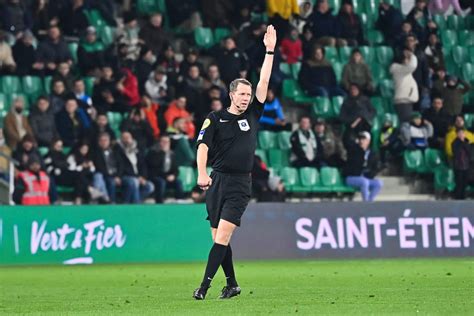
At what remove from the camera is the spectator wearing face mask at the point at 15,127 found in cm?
2216

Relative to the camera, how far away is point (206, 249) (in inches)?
807

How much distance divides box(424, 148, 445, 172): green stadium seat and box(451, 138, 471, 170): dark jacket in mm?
520

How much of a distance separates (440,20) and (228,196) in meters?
18.0

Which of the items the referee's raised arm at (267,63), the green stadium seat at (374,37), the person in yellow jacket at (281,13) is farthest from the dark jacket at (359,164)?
the referee's raised arm at (267,63)

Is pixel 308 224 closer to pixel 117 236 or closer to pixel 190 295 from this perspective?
pixel 117 236

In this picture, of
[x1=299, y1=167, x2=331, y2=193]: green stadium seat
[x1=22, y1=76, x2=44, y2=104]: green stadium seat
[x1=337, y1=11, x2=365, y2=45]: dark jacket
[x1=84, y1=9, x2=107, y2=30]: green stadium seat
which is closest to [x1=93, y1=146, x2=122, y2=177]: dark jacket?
[x1=22, y1=76, x2=44, y2=104]: green stadium seat

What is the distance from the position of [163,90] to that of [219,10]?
2977 millimetres

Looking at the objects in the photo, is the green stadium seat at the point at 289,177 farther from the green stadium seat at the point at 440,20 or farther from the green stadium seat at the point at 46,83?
the green stadium seat at the point at 440,20

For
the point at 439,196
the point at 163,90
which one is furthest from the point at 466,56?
the point at 163,90

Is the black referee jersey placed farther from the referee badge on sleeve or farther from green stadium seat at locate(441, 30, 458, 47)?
green stadium seat at locate(441, 30, 458, 47)

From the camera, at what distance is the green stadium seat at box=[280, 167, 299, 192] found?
2388cm

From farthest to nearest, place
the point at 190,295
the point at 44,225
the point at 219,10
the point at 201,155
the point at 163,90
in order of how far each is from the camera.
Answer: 1. the point at 219,10
2. the point at 163,90
3. the point at 44,225
4. the point at 190,295
5. the point at 201,155

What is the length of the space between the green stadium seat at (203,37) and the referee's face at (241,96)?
1444 centimetres

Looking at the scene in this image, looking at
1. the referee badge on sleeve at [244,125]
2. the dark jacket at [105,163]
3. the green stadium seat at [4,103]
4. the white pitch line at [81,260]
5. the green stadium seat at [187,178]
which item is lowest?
the white pitch line at [81,260]
